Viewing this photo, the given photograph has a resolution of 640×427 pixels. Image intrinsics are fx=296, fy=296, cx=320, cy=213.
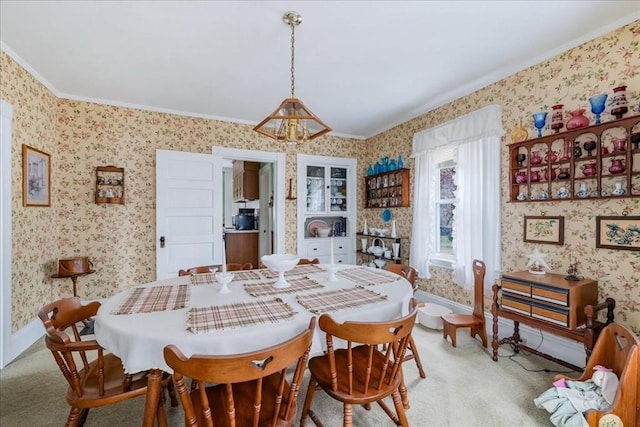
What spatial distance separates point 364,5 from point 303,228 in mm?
3342

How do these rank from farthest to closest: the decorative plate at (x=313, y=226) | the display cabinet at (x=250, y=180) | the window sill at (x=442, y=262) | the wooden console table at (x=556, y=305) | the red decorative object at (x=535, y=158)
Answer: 1. the display cabinet at (x=250, y=180)
2. the decorative plate at (x=313, y=226)
3. the window sill at (x=442, y=262)
4. the red decorative object at (x=535, y=158)
5. the wooden console table at (x=556, y=305)

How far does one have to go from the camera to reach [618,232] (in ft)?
7.07

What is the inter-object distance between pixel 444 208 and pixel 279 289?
2664 millimetres

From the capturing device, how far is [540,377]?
87.8 inches

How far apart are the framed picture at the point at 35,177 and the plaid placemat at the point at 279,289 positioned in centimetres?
253

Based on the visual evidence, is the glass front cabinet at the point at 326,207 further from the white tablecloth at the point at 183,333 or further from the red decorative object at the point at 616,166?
the red decorative object at the point at 616,166

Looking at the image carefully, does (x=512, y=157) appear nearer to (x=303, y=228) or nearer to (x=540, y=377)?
(x=540, y=377)

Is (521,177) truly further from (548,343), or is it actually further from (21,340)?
(21,340)

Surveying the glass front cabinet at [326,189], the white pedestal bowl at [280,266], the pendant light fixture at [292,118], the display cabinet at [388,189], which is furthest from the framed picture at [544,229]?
the glass front cabinet at [326,189]

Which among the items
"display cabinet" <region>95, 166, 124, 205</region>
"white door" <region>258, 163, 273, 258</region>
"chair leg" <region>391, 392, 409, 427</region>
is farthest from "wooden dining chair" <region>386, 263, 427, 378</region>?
"display cabinet" <region>95, 166, 124, 205</region>

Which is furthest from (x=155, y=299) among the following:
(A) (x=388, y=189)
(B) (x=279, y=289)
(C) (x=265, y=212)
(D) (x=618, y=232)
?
(C) (x=265, y=212)

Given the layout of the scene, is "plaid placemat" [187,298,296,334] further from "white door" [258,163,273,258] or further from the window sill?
"white door" [258,163,273,258]

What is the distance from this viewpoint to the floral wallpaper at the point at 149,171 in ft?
7.36

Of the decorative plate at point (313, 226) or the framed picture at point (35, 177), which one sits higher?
the framed picture at point (35, 177)
